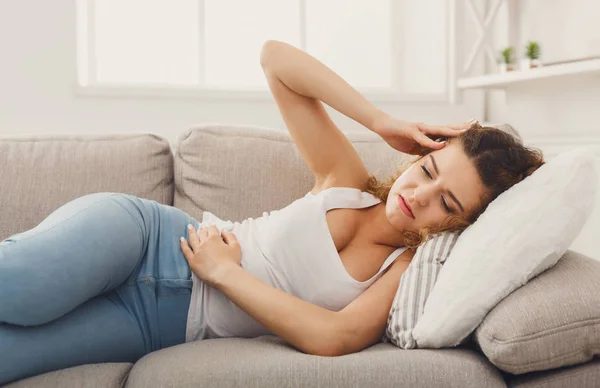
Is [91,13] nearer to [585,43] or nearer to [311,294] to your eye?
[311,294]

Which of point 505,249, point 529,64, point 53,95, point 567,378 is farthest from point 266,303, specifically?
point 529,64

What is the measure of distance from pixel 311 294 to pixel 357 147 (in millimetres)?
632

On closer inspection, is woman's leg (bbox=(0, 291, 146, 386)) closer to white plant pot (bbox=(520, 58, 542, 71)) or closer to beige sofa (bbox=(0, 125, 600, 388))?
beige sofa (bbox=(0, 125, 600, 388))

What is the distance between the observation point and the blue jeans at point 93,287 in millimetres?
1247

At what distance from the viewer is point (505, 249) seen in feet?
4.36

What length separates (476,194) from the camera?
57.6 inches

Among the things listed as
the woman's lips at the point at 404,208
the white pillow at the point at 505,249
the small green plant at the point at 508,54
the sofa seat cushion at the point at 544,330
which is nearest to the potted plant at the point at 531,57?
the small green plant at the point at 508,54

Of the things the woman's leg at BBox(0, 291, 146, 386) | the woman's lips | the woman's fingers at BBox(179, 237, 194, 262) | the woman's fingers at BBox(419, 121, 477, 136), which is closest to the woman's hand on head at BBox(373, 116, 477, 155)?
the woman's fingers at BBox(419, 121, 477, 136)

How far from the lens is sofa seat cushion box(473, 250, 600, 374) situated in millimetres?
1217

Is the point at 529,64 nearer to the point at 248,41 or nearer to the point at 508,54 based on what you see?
the point at 508,54

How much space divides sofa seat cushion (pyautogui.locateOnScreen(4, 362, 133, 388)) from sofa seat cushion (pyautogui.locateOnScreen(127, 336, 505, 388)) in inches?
1.2

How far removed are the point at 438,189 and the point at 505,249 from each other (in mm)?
202

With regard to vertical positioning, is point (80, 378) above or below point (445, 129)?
below

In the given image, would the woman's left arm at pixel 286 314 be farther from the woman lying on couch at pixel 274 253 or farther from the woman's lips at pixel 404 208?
the woman's lips at pixel 404 208
